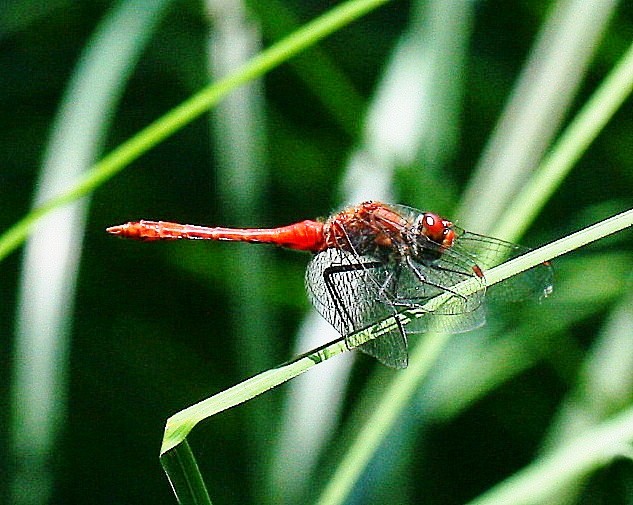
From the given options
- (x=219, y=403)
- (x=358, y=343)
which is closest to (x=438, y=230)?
(x=358, y=343)

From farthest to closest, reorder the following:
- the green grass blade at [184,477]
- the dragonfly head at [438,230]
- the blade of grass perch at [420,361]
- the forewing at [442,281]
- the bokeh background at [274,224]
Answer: the bokeh background at [274,224], the dragonfly head at [438,230], the forewing at [442,281], the blade of grass perch at [420,361], the green grass blade at [184,477]

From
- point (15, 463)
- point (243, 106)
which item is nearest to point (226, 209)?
point (243, 106)

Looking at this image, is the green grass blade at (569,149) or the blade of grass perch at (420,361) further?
the green grass blade at (569,149)

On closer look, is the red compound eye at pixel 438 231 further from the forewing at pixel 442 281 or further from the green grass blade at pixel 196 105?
the green grass blade at pixel 196 105

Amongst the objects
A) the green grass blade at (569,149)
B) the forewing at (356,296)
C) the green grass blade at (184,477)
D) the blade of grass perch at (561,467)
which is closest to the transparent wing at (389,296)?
the forewing at (356,296)

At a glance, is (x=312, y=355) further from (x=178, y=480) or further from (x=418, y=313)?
(x=418, y=313)

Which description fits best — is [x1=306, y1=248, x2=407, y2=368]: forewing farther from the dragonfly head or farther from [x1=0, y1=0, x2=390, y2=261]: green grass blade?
[x1=0, y1=0, x2=390, y2=261]: green grass blade
